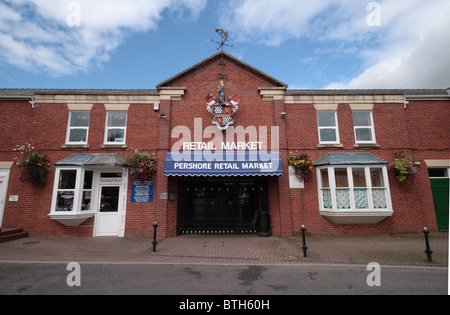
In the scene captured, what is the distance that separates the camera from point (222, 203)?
36.1 feet

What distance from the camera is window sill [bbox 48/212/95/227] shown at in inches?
371

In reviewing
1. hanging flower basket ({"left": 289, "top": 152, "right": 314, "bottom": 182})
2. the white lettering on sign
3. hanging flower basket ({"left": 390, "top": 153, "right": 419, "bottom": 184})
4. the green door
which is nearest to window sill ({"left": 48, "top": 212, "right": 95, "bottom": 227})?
the white lettering on sign

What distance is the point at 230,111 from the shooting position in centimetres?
1064

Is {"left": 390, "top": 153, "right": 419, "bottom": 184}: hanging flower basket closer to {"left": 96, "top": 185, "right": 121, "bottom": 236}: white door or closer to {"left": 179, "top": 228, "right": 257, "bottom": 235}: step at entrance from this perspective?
{"left": 179, "top": 228, "right": 257, "bottom": 235}: step at entrance

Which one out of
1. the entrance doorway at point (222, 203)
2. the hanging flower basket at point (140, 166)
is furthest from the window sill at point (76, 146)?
the entrance doorway at point (222, 203)

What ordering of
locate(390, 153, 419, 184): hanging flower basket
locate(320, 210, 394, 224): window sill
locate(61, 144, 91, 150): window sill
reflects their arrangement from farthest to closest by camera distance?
locate(61, 144, 91, 150): window sill < locate(390, 153, 419, 184): hanging flower basket < locate(320, 210, 394, 224): window sill

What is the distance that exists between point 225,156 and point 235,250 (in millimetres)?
4104

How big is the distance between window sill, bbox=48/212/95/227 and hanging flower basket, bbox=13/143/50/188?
1.83 meters

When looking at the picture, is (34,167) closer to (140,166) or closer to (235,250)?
(140,166)

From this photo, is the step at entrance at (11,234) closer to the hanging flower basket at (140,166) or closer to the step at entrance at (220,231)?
the hanging flower basket at (140,166)

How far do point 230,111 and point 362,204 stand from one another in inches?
297

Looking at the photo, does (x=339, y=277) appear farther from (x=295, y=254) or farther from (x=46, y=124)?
(x=46, y=124)

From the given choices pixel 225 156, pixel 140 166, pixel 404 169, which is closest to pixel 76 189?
pixel 140 166

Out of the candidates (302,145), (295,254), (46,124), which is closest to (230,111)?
(302,145)
